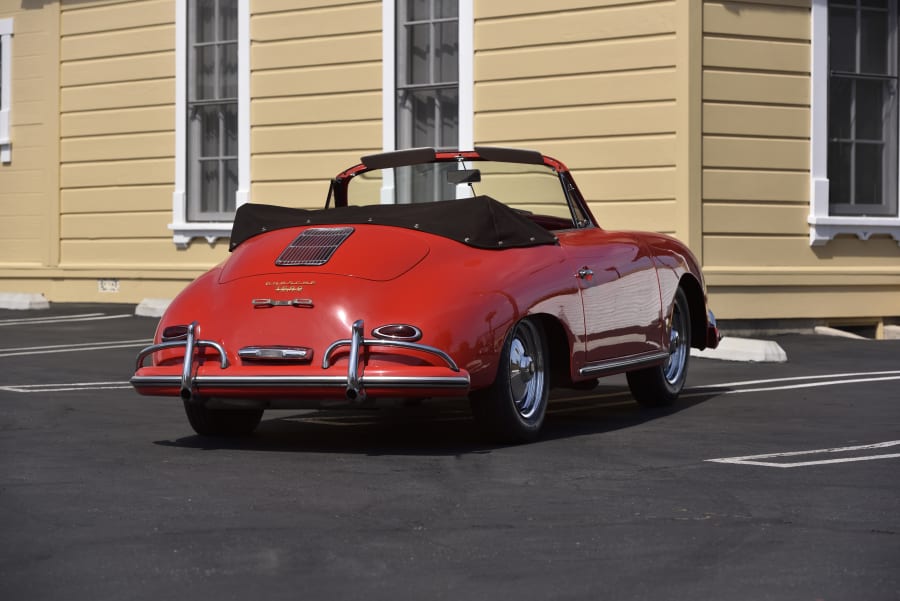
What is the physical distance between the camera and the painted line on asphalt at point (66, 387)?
→ 30.4 feet

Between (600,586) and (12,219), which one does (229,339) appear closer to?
(600,586)

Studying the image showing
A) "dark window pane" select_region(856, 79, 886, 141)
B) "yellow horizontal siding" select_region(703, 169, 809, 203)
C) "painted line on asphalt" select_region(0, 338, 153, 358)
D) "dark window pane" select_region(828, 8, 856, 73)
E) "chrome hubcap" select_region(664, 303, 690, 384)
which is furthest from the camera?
"dark window pane" select_region(856, 79, 886, 141)

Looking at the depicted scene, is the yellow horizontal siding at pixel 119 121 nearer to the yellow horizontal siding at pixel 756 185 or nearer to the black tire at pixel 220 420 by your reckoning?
the yellow horizontal siding at pixel 756 185

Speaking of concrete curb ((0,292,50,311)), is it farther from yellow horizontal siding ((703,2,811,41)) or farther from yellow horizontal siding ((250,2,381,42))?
yellow horizontal siding ((703,2,811,41))

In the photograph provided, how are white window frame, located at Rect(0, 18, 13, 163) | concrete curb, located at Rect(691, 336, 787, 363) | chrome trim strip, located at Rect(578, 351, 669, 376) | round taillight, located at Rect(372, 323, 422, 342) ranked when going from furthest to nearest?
white window frame, located at Rect(0, 18, 13, 163) → concrete curb, located at Rect(691, 336, 787, 363) → chrome trim strip, located at Rect(578, 351, 669, 376) → round taillight, located at Rect(372, 323, 422, 342)

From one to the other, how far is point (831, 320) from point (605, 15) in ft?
11.2

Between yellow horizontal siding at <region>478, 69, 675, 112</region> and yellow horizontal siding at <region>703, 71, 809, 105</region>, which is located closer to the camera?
yellow horizontal siding at <region>703, 71, 809, 105</region>

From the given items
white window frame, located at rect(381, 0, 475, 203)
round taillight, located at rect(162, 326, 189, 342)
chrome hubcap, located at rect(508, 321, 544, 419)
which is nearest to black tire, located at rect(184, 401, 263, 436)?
round taillight, located at rect(162, 326, 189, 342)

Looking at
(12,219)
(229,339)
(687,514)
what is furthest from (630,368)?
(12,219)

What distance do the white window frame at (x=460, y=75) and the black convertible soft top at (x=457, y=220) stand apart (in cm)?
728

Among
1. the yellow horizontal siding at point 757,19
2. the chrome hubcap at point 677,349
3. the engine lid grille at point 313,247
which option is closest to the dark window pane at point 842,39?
the yellow horizontal siding at point 757,19

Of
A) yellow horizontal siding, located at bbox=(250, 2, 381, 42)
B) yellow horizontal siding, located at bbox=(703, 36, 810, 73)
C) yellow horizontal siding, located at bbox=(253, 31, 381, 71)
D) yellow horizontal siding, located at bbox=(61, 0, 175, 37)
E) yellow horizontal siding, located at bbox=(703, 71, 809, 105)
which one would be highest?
yellow horizontal siding, located at bbox=(61, 0, 175, 37)

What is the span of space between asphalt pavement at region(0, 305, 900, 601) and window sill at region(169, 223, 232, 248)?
729 cm

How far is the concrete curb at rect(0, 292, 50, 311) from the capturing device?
16953mm
